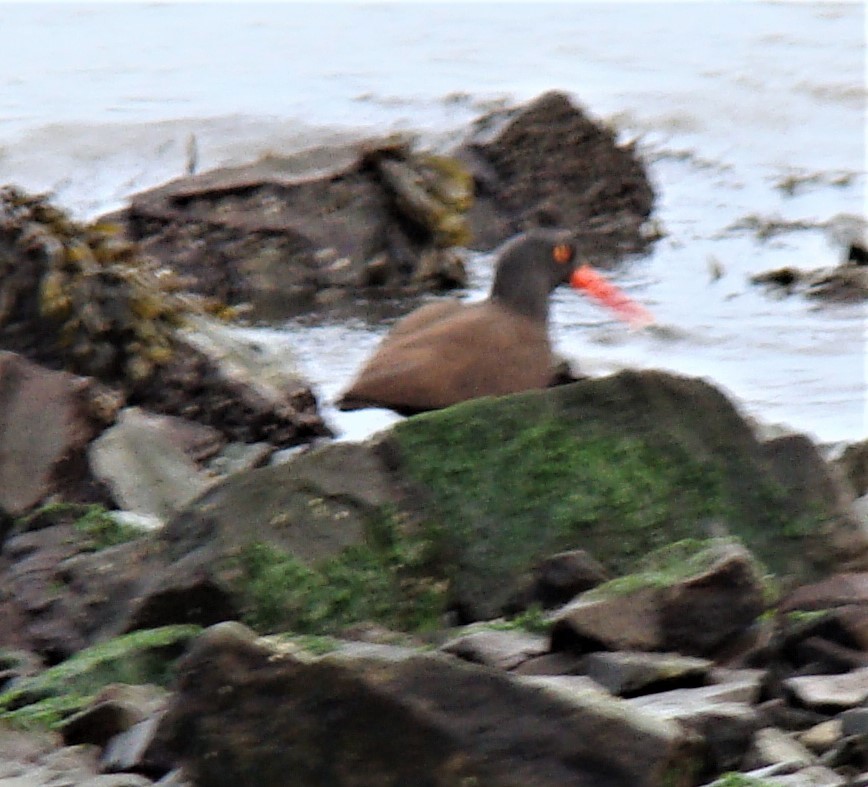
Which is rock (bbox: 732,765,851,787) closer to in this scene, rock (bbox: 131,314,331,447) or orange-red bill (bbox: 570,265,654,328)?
rock (bbox: 131,314,331,447)

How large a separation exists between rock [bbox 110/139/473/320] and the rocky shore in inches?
90.1

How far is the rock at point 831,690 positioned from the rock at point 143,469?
1.89m

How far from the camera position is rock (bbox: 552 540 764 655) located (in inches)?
123

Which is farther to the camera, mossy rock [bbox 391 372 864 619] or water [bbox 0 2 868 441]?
water [bbox 0 2 868 441]

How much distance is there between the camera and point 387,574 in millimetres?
3605

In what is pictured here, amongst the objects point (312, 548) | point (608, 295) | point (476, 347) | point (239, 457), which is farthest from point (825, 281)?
point (312, 548)

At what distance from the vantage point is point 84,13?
16.8 m

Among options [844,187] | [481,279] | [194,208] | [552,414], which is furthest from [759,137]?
[552,414]

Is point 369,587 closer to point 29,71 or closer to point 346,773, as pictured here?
point 346,773

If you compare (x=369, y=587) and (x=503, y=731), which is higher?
(x=503, y=731)

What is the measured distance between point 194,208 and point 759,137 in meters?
5.37

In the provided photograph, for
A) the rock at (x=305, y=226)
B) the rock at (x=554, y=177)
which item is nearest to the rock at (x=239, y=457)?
the rock at (x=305, y=226)

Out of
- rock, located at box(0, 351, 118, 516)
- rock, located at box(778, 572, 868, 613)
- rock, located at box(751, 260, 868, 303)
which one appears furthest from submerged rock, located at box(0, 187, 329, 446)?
rock, located at box(751, 260, 868, 303)

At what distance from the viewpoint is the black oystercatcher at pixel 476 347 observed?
18.3ft
